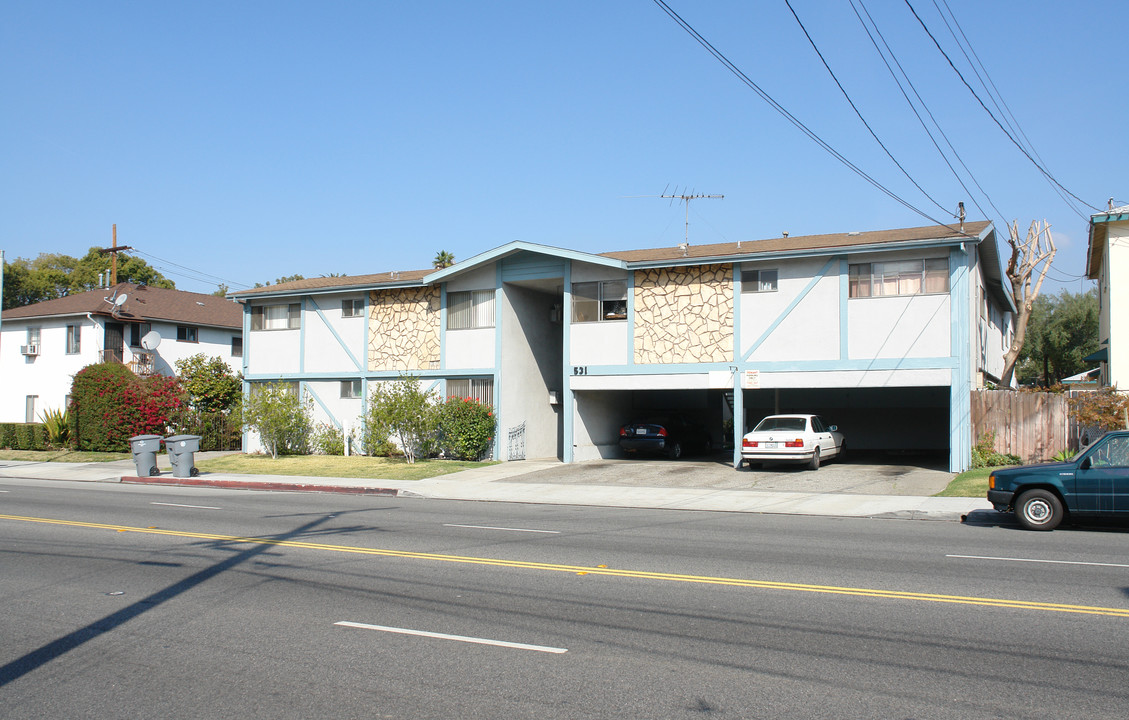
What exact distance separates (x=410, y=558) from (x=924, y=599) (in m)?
5.88

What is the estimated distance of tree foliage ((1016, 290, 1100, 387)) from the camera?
4953cm

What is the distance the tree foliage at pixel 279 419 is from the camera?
2894cm

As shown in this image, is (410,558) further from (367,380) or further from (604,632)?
(367,380)

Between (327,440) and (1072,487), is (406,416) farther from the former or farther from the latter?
(1072,487)

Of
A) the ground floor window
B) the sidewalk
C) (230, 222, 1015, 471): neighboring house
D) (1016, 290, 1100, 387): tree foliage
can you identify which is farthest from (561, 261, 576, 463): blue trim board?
(1016, 290, 1100, 387): tree foliage

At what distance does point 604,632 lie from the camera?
23.1 ft

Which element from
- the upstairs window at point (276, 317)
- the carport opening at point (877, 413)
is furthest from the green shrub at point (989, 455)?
the upstairs window at point (276, 317)

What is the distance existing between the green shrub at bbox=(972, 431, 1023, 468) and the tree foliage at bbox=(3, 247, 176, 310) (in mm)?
60796

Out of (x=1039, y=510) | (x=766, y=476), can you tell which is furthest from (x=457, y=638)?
(x=766, y=476)

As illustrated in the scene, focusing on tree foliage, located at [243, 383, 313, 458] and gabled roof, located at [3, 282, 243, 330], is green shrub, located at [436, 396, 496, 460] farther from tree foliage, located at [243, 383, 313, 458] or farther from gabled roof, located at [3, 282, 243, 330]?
Result: gabled roof, located at [3, 282, 243, 330]

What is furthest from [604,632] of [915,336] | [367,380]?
[367,380]

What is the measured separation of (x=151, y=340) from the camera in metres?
36.7

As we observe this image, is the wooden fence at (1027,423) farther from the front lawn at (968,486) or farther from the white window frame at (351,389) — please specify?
the white window frame at (351,389)

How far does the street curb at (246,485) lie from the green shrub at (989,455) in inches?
573
